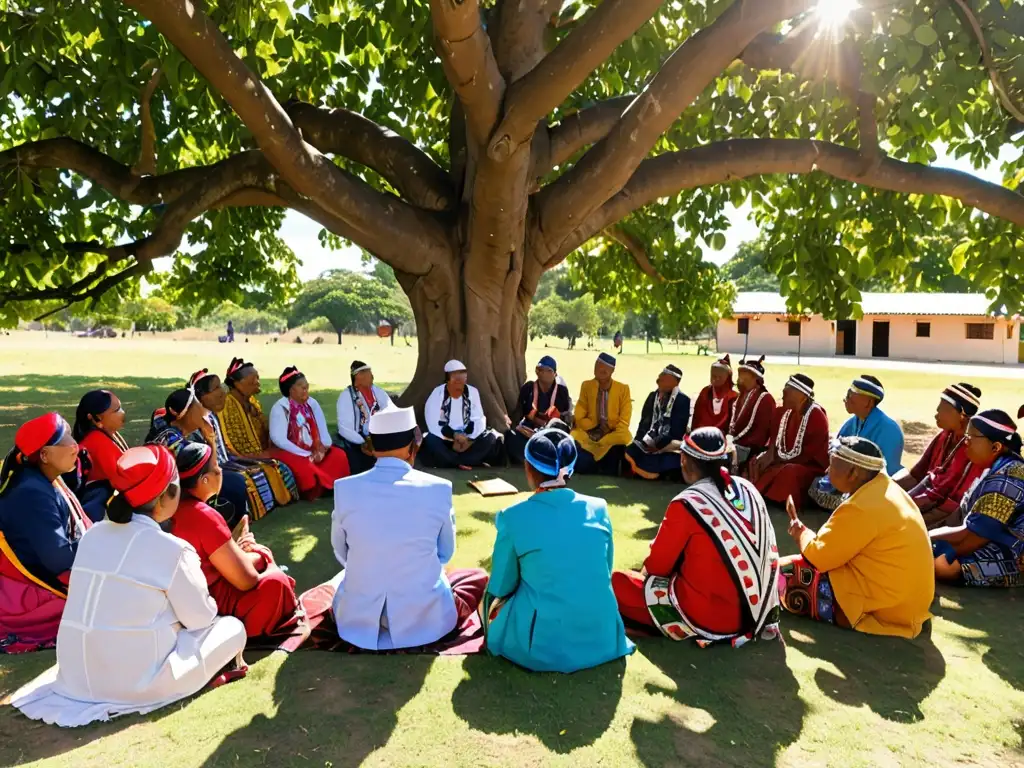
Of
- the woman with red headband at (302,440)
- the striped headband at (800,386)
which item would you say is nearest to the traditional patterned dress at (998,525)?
the striped headband at (800,386)

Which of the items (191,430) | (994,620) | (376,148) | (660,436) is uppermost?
(376,148)

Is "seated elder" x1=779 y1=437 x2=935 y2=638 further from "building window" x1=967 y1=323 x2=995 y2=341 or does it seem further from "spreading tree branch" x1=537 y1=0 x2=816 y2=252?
"building window" x1=967 y1=323 x2=995 y2=341

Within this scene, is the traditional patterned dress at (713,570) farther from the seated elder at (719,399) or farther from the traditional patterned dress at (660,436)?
the seated elder at (719,399)

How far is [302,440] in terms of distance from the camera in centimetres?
692

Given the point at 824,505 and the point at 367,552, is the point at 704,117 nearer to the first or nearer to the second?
the point at 824,505

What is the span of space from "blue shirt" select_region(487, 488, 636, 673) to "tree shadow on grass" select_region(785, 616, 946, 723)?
1.17 meters

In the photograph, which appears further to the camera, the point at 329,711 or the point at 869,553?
the point at 869,553

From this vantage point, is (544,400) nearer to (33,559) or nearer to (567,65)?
(567,65)

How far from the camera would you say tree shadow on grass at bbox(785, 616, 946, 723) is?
330 centimetres

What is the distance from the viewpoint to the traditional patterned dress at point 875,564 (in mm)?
3756

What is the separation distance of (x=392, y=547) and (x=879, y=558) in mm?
2657

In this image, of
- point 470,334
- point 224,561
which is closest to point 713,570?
point 224,561

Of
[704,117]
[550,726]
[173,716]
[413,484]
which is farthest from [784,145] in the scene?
[173,716]

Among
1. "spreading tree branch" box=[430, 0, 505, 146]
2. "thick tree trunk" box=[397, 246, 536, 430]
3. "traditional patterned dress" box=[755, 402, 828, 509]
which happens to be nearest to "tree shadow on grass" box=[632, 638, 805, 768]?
"traditional patterned dress" box=[755, 402, 828, 509]
